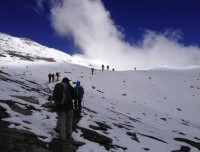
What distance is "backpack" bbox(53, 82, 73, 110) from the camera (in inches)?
460

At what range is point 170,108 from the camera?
4006cm

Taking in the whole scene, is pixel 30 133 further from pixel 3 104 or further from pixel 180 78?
pixel 180 78

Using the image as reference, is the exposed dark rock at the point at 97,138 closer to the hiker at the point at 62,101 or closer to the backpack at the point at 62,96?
the hiker at the point at 62,101

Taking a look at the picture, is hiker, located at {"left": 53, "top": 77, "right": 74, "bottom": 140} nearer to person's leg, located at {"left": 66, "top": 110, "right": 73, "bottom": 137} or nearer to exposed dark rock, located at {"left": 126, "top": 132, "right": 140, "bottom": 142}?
person's leg, located at {"left": 66, "top": 110, "right": 73, "bottom": 137}

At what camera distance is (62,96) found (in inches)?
460

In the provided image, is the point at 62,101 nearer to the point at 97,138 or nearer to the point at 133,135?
the point at 97,138

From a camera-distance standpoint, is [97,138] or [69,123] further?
[97,138]

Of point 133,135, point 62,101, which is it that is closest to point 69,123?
point 62,101

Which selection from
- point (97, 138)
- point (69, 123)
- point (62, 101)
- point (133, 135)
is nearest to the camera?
point (62, 101)

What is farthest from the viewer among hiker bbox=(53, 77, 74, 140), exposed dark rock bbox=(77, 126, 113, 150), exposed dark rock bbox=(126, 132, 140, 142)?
exposed dark rock bbox=(126, 132, 140, 142)

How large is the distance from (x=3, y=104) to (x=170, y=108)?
30220 millimetres

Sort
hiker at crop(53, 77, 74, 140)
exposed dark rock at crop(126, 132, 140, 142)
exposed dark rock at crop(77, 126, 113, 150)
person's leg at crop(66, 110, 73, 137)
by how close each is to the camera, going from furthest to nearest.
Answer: exposed dark rock at crop(126, 132, 140, 142) → exposed dark rock at crop(77, 126, 113, 150) → person's leg at crop(66, 110, 73, 137) → hiker at crop(53, 77, 74, 140)

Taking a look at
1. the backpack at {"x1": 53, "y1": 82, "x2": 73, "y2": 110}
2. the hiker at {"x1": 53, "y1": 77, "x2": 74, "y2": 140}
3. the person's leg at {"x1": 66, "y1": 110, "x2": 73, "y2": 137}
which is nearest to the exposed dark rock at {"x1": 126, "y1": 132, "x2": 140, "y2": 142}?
the person's leg at {"x1": 66, "y1": 110, "x2": 73, "y2": 137}

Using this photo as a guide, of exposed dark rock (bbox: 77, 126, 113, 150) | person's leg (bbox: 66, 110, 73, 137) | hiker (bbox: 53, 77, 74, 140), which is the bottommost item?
exposed dark rock (bbox: 77, 126, 113, 150)
